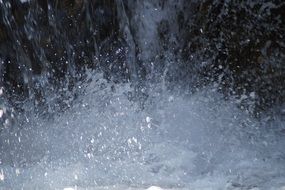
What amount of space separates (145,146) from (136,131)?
0.22 metres

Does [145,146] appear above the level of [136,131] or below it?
below

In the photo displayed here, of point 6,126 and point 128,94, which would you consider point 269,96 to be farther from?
point 6,126

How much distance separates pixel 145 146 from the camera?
10.5 feet

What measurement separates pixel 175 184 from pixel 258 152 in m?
0.66

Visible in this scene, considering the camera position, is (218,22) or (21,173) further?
(21,173)

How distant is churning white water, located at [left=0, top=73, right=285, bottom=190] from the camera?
265cm

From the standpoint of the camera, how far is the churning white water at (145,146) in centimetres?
265

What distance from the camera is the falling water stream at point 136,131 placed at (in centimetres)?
274

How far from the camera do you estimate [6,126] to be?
416 centimetres

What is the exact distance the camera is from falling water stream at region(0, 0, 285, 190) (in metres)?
2.74

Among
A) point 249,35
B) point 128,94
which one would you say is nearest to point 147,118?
point 128,94

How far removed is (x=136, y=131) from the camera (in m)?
3.38

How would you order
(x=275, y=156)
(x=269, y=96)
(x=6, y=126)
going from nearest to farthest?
(x=275, y=156) → (x=269, y=96) → (x=6, y=126)

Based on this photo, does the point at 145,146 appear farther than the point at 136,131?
No
